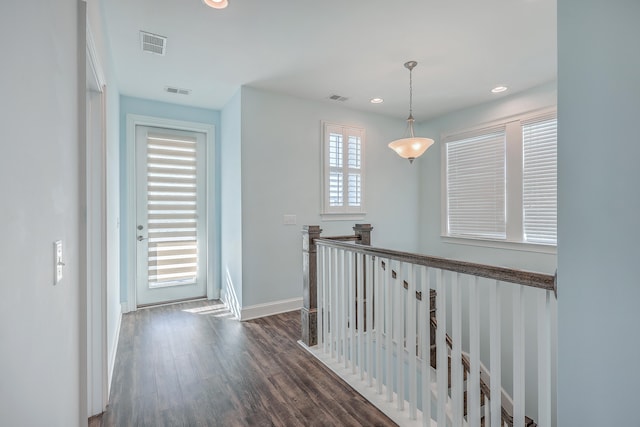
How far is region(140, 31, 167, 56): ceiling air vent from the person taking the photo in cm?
262

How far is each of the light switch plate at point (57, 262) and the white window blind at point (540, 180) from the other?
4.38 metres

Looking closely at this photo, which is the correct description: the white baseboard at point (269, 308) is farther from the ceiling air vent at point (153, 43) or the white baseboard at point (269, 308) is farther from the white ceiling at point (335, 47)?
the ceiling air vent at point (153, 43)

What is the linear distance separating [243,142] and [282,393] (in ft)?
8.64

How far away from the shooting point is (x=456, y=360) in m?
1.59

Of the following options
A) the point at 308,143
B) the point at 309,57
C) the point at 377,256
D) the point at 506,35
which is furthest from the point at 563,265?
the point at 308,143

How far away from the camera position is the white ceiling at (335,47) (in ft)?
7.59

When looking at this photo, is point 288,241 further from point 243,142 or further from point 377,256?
point 377,256

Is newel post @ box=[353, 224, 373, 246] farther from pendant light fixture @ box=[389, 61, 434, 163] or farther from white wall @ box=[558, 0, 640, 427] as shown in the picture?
A: white wall @ box=[558, 0, 640, 427]

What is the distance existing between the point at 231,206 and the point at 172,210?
86 centimetres

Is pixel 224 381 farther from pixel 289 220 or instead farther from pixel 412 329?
pixel 289 220

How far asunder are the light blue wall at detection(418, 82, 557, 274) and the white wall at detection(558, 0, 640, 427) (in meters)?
3.20

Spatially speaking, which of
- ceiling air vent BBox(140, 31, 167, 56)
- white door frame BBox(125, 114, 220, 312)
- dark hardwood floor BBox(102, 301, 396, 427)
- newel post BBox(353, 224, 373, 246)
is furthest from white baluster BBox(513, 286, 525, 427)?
white door frame BBox(125, 114, 220, 312)

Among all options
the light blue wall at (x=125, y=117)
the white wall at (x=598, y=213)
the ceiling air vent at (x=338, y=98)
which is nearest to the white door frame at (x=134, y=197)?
the light blue wall at (x=125, y=117)

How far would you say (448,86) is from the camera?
3764 mm
